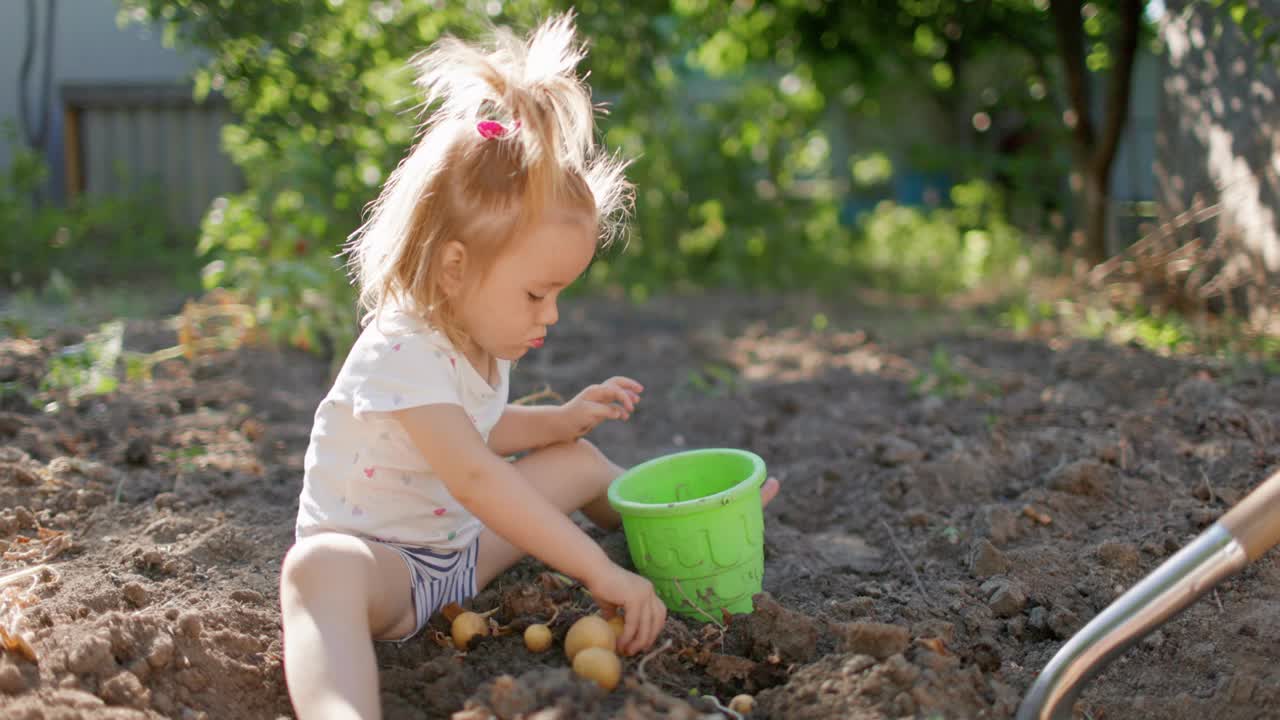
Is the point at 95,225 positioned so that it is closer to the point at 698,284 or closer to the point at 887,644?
the point at 698,284

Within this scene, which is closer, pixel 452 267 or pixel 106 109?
pixel 452 267

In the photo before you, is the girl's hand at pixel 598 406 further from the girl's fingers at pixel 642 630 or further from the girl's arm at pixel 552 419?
the girl's fingers at pixel 642 630

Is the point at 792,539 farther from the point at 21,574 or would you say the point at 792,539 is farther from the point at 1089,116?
the point at 1089,116

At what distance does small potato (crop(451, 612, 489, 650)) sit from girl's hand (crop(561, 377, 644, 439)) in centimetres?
51

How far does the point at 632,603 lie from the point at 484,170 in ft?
2.56

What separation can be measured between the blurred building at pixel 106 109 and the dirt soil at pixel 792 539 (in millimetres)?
4191

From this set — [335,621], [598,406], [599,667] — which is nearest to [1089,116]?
[598,406]

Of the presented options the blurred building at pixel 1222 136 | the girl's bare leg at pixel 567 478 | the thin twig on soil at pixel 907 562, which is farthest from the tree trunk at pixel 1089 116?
the girl's bare leg at pixel 567 478

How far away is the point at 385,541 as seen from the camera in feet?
6.36

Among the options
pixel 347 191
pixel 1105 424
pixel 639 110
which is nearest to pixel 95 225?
pixel 347 191

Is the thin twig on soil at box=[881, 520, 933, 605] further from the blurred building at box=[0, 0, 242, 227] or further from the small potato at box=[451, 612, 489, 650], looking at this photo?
the blurred building at box=[0, 0, 242, 227]

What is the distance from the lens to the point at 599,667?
1.63 meters

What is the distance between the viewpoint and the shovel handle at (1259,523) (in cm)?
139

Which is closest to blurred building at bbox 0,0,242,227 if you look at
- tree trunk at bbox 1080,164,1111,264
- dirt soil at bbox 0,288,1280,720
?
dirt soil at bbox 0,288,1280,720
